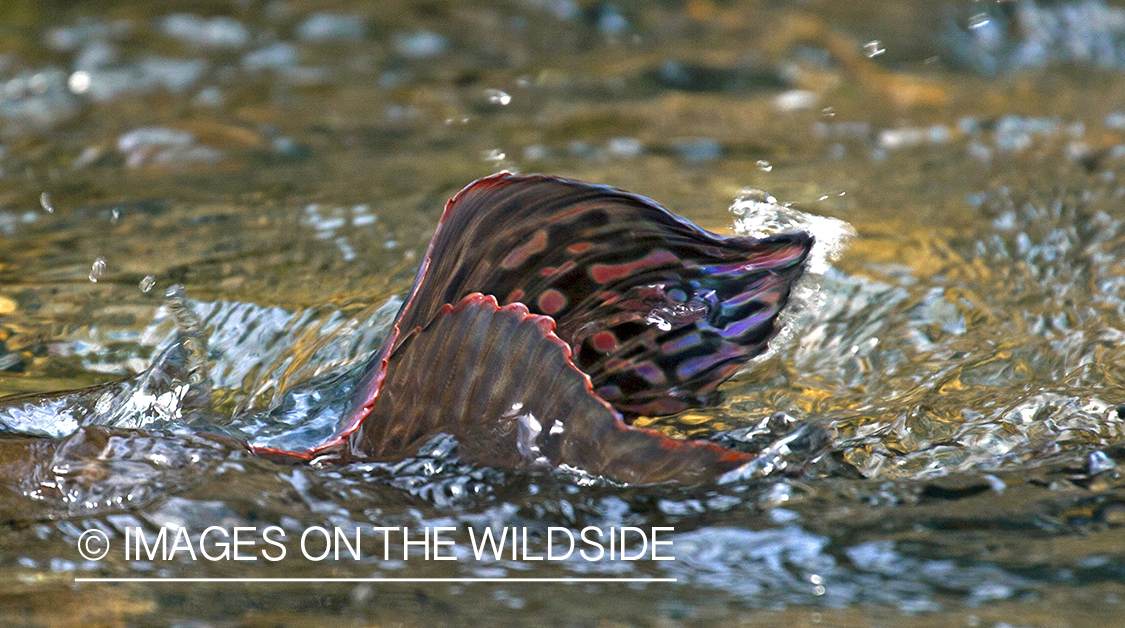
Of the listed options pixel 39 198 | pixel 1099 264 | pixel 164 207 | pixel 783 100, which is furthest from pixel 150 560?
pixel 783 100

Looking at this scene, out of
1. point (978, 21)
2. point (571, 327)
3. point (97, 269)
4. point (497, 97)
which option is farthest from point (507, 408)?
point (978, 21)

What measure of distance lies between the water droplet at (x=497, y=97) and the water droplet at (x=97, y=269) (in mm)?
1868

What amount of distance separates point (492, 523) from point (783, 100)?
123 inches

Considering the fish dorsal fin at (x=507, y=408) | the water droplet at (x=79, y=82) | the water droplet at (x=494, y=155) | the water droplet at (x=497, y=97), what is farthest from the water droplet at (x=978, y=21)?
the water droplet at (x=79, y=82)

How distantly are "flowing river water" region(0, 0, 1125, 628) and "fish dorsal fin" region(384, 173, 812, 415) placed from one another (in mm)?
99

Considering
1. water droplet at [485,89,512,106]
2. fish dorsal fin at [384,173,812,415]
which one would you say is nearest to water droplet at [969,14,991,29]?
water droplet at [485,89,512,106]

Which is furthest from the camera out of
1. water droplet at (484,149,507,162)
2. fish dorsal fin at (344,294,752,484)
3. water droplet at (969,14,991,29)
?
water droplet at (969,14,991,29)

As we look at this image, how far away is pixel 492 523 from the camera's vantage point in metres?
1.78

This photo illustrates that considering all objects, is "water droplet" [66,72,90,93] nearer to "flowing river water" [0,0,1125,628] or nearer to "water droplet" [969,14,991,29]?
"flowing river water" [0,0,1125,628]

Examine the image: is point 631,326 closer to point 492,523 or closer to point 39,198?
point 492,523

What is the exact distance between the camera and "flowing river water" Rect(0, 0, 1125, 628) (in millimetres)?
1693

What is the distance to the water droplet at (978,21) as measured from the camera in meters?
4.82

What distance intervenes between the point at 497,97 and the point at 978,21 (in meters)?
2.25

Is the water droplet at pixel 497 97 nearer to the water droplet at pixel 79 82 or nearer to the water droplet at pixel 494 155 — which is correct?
the water droplet at pixel 494 155
